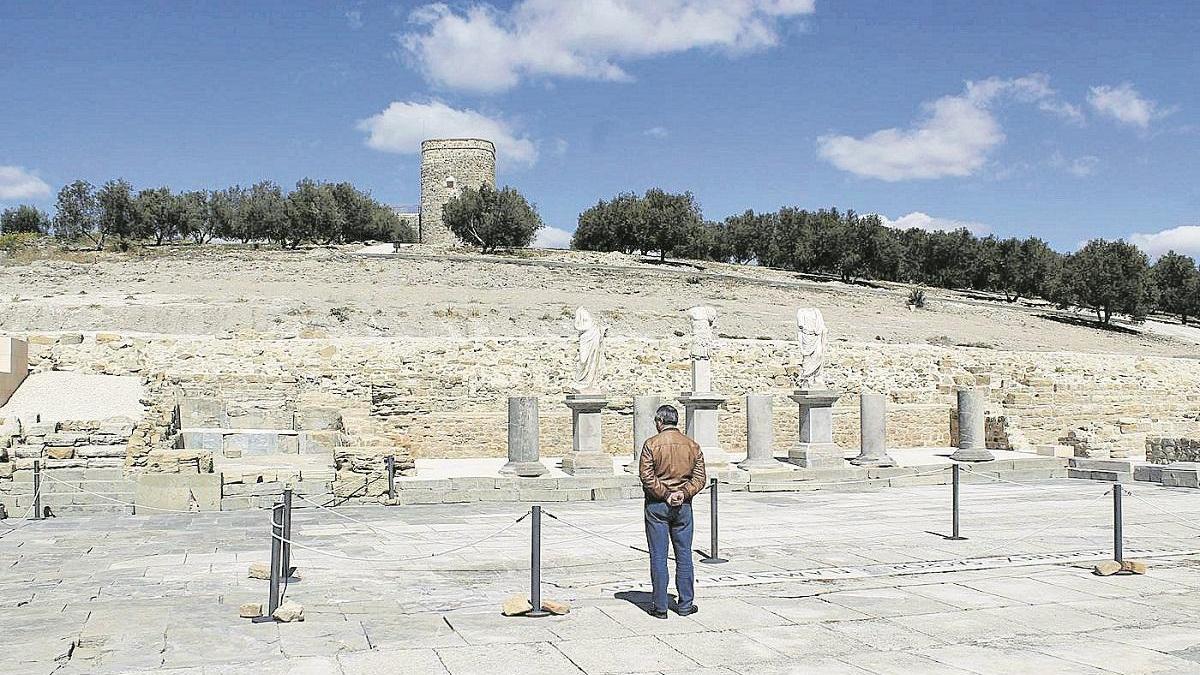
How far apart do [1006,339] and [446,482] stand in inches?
1461

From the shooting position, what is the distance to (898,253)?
238 ft

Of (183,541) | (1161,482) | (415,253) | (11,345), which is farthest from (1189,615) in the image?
A: (415,253)

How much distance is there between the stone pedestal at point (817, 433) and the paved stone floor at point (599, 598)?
222 inches

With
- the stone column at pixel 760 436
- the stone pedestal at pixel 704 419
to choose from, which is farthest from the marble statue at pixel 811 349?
the stone pedestal at pixel 704 419

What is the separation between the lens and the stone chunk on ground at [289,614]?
7.46 m

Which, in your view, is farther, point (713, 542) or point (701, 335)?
point (701, 335)

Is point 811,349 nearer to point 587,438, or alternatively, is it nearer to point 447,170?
point 587,438

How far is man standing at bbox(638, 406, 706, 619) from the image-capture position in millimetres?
7805

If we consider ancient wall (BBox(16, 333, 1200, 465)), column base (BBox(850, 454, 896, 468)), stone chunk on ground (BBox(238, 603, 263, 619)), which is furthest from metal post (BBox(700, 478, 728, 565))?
ancient wall (BBox(16, 333, 1200, 465))

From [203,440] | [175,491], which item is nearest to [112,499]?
[175,491]

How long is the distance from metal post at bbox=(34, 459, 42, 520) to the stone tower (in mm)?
69976

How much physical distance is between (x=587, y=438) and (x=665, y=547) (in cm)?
1084

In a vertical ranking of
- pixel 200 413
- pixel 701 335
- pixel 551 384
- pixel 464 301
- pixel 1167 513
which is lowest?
pixel 1167 513

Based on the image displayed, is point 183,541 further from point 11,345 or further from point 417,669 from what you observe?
point 11,345
